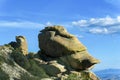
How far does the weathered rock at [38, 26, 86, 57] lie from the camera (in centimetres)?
8369

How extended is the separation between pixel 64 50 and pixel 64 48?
42 centimetres

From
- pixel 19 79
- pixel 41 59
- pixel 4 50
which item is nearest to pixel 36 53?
pixel 41 59

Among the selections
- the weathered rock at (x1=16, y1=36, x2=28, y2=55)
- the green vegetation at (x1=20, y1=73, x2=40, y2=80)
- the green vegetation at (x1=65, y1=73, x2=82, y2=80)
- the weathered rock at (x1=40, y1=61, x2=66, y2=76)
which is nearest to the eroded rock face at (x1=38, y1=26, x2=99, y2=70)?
the weathered rock at (x1=16, y1=36, x2=28, y2=55)

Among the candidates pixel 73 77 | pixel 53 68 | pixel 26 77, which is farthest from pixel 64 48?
pixel 26 77

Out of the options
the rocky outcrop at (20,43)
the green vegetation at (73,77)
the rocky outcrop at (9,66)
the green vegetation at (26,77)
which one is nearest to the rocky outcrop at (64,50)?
the green vegetation at (73,77)

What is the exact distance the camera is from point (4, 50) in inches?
2729

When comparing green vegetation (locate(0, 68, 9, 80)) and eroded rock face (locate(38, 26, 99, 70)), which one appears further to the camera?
eroded rock face (locate(38, 26, 99, 70))

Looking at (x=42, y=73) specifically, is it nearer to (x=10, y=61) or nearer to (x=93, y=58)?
(x=10, y=61)

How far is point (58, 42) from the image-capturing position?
275ft

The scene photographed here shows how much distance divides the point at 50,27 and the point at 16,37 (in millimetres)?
7556

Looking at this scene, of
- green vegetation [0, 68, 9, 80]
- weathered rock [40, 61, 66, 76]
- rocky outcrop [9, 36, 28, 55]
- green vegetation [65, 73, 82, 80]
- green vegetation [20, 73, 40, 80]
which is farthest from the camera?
rocky outcrop [9, 36, 28, 55]

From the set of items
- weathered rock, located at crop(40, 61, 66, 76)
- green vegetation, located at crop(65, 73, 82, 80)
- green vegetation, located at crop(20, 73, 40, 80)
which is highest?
weathered rock, located at crop(40, 61, 66, 76)

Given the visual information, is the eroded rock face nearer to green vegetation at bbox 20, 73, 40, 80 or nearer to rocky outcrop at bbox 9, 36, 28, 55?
rocky outcrop at bbox 9, 36, 28, 55

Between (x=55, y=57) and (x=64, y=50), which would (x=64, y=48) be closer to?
(x=64, y=50)
